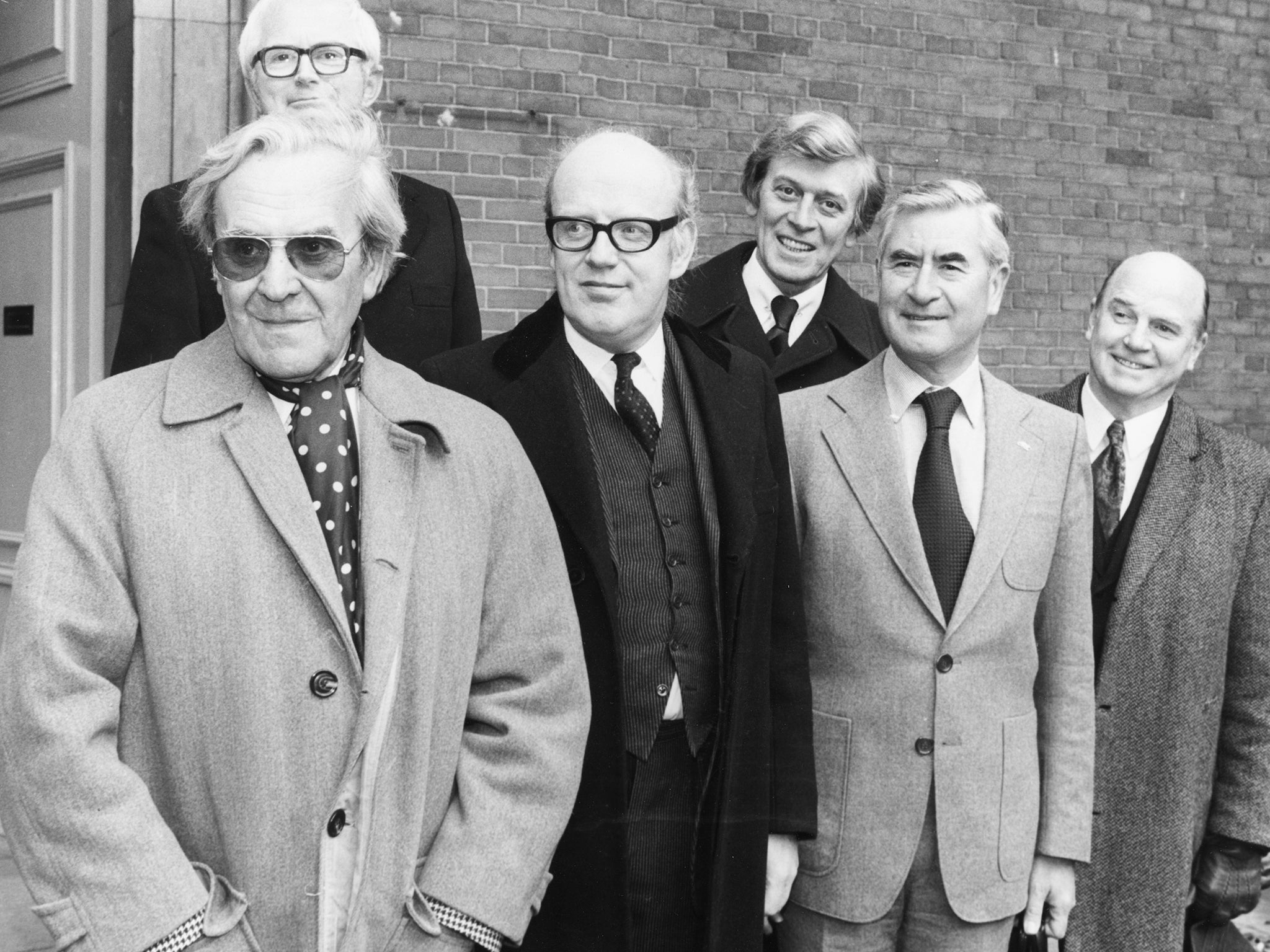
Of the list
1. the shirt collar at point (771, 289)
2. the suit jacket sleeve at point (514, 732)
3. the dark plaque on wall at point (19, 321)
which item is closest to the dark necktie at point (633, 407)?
the suit jacket sleeve at point (514, 732)

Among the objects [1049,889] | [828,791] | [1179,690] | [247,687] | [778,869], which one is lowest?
[1049,889]

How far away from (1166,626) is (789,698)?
1.05 metres

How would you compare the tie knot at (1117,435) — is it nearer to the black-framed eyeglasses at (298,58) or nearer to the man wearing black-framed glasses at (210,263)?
the man wearing black-framed glasses at (210,263)

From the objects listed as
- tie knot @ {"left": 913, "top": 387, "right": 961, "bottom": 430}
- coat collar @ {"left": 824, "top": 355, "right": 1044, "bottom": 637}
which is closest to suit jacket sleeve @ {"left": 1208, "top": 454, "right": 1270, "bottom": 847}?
coat collar @ {"left": 824, "top": 355, "right": 1044, "bottom": 637}

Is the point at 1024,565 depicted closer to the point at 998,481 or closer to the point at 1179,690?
the point at 998,481

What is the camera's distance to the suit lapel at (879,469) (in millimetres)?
2570

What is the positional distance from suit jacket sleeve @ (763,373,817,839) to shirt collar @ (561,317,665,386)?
0.30 meters

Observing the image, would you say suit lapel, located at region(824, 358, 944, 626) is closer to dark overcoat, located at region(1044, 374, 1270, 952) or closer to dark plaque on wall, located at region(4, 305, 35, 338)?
dark overcoat, located at region(1044, 374, 1270, 952)

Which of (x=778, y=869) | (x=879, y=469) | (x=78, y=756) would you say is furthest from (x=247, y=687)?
(x=879, y=469)

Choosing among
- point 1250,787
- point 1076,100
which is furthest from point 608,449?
point 1076,100

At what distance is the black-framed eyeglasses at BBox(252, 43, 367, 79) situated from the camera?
280 cm

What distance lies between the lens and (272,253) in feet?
6.24

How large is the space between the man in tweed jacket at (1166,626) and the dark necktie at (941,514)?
56 cm

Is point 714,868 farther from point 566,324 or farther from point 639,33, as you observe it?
point 639,33
